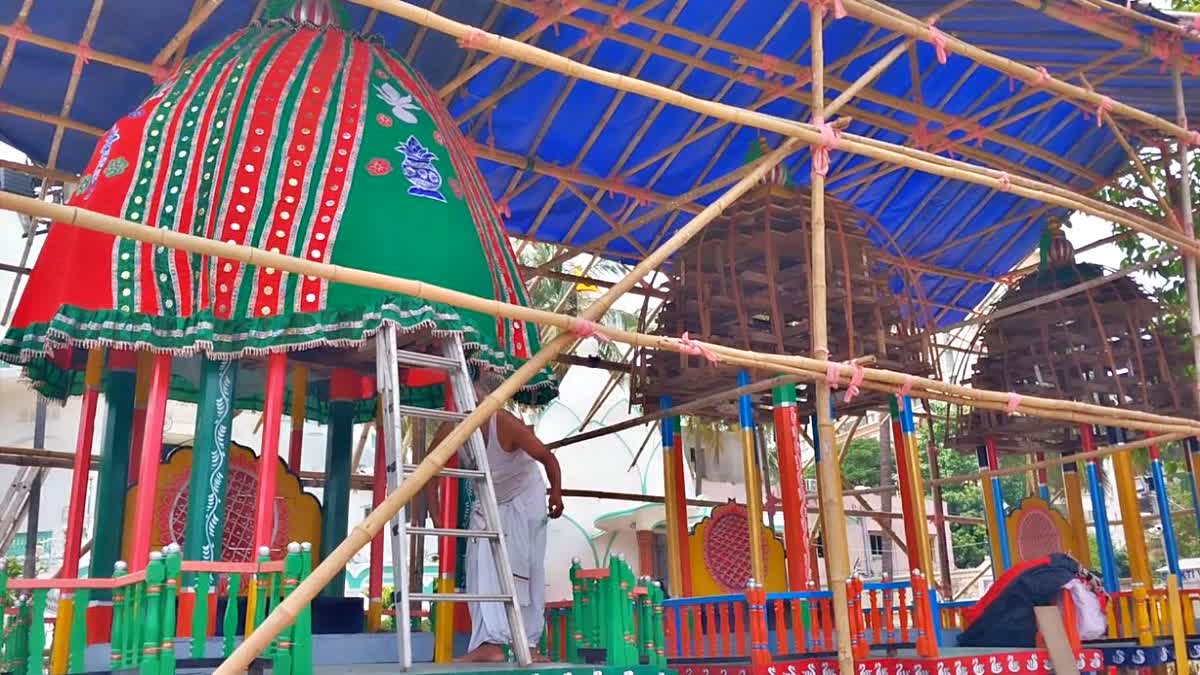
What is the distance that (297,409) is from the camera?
25.7 ft

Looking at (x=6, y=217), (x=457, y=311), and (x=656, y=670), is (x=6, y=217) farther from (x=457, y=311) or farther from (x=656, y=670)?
(x=656, y=670)

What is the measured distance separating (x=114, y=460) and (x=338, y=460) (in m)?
1.64

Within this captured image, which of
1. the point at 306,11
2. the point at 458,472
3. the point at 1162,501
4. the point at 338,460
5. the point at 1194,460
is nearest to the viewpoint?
the point at 458,472

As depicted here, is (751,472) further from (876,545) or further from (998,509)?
(876,545)

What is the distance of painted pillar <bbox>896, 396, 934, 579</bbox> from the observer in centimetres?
901

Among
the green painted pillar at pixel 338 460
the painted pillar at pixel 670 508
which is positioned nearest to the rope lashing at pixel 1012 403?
the painted pillar at pixel 670 508

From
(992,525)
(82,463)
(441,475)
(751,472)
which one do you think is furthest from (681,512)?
(82,463)

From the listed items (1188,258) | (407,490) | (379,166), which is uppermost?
(379,166)

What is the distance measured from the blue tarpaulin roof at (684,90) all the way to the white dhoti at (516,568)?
3.93 m

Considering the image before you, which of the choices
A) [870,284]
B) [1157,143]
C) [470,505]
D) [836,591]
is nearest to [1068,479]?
[1157,143]

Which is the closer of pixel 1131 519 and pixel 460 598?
pixel 460 598

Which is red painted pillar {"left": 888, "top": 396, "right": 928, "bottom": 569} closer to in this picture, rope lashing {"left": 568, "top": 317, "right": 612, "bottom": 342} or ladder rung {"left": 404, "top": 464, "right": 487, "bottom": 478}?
ladder rung {"left": 404, "top": 464, "right": 487, "bottom": 478}

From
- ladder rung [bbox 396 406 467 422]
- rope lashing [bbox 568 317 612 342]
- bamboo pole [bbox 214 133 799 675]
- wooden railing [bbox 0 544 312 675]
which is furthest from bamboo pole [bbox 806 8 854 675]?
wooden railing [bbox 0 544 312 675]

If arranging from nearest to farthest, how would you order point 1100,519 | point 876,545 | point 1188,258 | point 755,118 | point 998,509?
point 755,118 → point 1188,258 → point 1100,519 → point 998,509 → point 876,545
